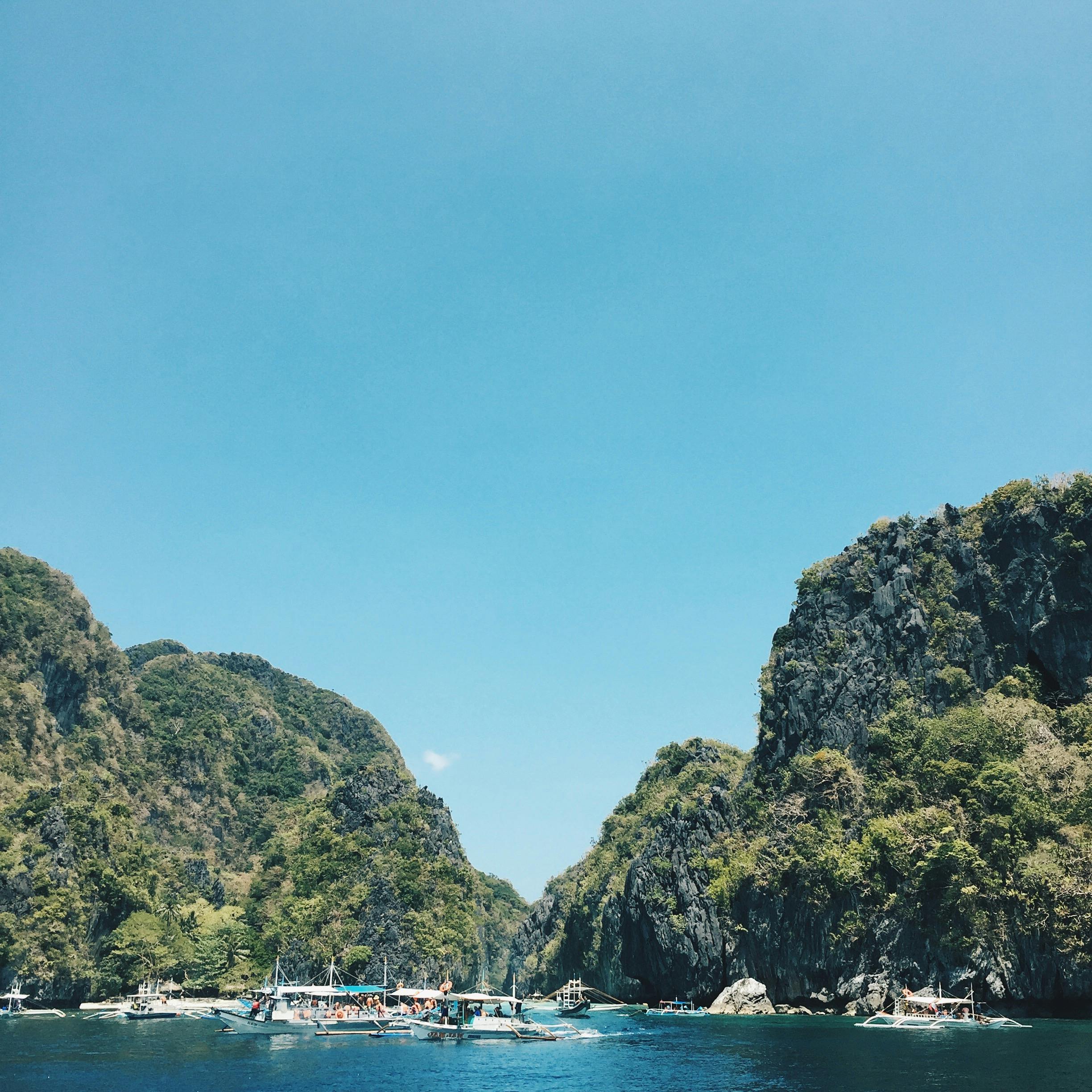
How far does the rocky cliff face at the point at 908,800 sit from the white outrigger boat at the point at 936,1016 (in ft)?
7.65

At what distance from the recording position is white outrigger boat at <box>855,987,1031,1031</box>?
6066cm

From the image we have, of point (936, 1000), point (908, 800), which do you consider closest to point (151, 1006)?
point (936, 1000)

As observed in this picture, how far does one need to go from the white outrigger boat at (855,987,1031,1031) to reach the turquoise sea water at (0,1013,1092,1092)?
7.83 feet

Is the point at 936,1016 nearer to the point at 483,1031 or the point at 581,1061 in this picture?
the point at 581,1061

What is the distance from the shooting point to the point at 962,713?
265ft

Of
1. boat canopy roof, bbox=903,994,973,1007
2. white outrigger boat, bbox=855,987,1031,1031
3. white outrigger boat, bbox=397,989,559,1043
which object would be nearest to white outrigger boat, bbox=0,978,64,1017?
white outrigger boat, bbox=397,989,559,1043

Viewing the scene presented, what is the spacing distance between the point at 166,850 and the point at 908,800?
11967 centimetres

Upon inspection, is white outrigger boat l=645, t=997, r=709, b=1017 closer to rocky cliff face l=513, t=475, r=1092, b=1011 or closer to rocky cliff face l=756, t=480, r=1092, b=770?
rocky cliff face l=513, t=475, r=1092, b=1011

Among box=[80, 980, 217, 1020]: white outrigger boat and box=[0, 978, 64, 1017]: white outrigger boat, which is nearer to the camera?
box=[80, 980, 217, 1020]: white outrigger boat

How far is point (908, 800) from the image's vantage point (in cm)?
7906

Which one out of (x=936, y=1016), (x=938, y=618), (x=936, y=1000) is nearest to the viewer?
(x=936, y=1016)

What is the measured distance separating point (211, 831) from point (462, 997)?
121 meters

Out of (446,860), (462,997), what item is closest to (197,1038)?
(462,997)

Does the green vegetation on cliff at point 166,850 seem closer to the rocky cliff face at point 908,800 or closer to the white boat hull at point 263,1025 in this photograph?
the rocky cliff face at point 908,800
